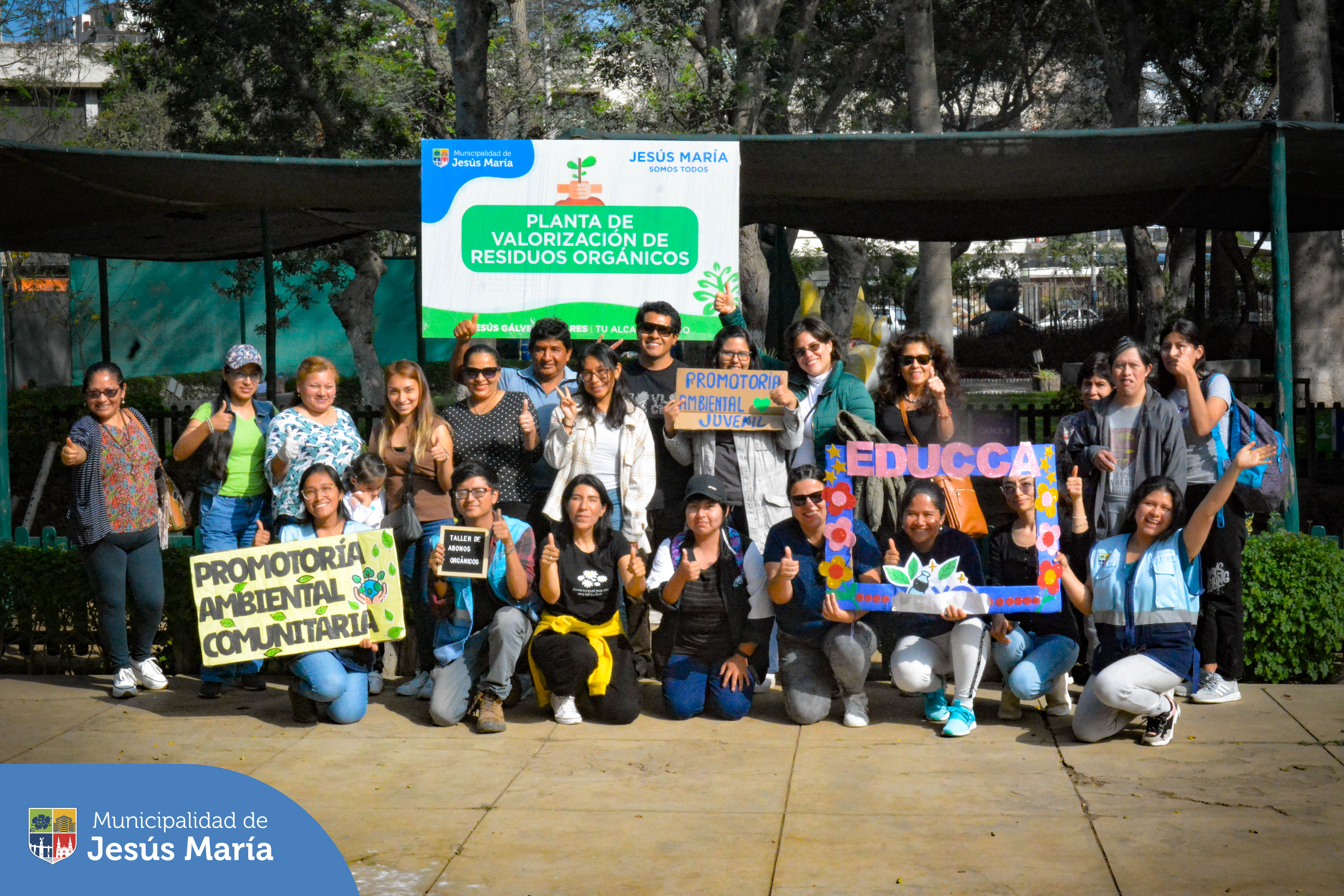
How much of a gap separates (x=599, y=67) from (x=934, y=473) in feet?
43.0

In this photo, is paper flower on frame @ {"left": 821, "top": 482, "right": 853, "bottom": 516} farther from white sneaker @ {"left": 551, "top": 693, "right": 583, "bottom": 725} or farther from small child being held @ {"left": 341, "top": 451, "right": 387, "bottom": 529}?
small child being held @ {"left": 341, "top": 451, "right": 387, "bottom": 529}

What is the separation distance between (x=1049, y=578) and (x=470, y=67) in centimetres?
1132

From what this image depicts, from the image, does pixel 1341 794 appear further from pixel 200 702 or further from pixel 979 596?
pixel 200 702

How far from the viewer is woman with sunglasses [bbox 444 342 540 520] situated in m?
6.70

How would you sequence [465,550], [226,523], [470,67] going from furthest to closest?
[470,67], [226,523], [465,550]

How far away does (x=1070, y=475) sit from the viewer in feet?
21.1

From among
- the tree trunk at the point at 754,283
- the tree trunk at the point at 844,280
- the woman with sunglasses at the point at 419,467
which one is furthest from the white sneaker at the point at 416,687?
the tree trunk at the point at 844,280

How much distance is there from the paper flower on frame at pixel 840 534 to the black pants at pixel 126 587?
352 centimetres

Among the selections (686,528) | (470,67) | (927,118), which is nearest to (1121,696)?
(686,528)

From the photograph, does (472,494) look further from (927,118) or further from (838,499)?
(927,118)

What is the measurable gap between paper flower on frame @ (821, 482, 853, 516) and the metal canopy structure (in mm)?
2041

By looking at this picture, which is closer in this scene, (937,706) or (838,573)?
(838,573)

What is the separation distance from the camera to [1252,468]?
631 centimetres

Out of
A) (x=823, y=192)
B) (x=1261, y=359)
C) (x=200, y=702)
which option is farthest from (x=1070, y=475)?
(x=1261, y=359)
